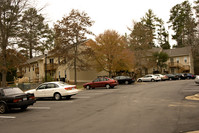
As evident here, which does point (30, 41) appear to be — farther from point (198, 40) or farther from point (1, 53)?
point (198, 40)

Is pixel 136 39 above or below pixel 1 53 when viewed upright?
above

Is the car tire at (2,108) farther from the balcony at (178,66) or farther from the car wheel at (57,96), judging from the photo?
the balcony at (178,66)

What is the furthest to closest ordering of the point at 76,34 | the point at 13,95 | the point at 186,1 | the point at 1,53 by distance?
the point at 186,1
the point at 76,34
the point at 1,53
the point at 13,95

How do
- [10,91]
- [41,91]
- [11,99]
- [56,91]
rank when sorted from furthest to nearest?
[41,91] < [56,91] < [10,91] < [11,99]

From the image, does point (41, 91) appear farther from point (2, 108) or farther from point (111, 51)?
point (111, 51)

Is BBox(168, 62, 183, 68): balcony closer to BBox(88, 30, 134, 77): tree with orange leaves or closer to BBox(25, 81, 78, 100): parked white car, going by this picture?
BBox(88, 30, 134, 77): tree with orange leaves

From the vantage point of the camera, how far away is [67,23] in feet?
115

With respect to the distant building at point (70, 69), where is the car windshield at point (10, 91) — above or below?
below

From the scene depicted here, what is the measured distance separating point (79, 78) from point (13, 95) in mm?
33300

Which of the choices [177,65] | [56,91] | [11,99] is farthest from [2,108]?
[177,65]

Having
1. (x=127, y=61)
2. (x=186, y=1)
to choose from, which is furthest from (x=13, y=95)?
(x=186, y=1)

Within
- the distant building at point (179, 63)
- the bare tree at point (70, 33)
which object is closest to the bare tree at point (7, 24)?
the bare tree at point (70, 33)

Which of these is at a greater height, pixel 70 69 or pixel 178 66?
pixel 178 66

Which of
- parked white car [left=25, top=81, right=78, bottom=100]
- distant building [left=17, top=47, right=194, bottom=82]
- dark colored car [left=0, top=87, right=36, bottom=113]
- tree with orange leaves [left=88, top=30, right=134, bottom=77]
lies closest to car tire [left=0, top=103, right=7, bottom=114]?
dark colored car [left=0, top=87, right=36, bottom=113]
